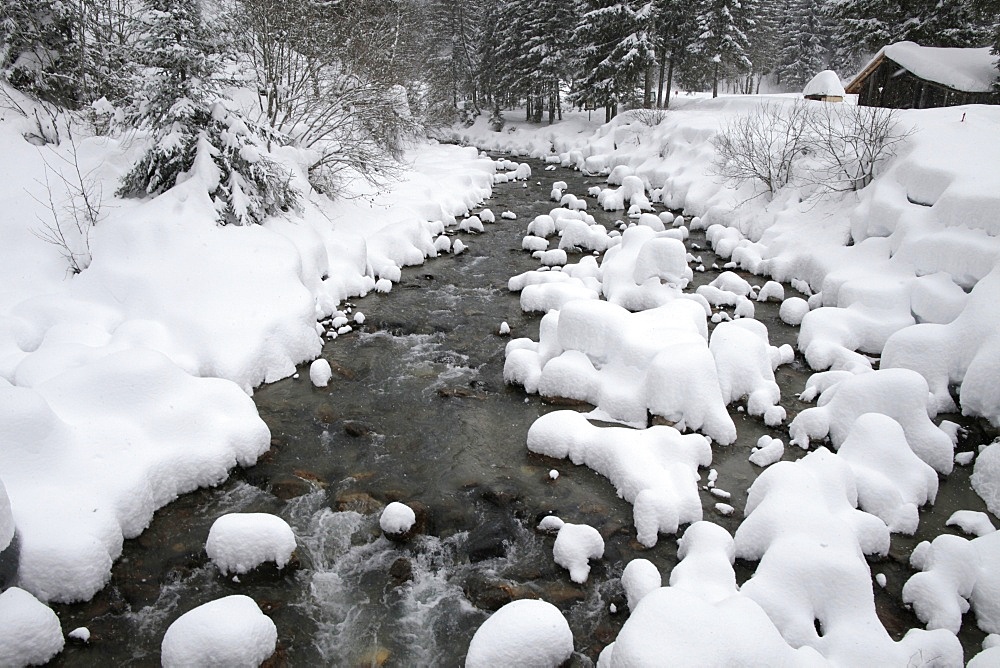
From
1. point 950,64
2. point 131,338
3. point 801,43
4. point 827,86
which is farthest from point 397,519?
point 801,43

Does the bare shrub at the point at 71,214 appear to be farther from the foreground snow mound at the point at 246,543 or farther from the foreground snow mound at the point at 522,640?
the foreground snow mound at the point at 522,640

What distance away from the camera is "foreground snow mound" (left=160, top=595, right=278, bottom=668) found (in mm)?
4688

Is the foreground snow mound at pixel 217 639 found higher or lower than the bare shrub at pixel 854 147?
lower

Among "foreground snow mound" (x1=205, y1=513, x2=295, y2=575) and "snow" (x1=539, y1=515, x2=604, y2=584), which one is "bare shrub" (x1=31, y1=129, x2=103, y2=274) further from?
"snow" (x1=539, y1=515, x2=604, y2=584)

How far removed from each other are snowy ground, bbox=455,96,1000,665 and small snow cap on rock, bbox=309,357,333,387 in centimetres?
294

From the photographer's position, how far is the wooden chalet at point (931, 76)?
21188mm

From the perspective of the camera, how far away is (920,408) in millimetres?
7578

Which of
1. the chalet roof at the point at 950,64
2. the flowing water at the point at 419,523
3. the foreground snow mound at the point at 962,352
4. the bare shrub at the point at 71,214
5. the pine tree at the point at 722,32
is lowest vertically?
the flowing water at the point at 419,523

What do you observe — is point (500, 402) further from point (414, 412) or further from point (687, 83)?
point (687, 83)

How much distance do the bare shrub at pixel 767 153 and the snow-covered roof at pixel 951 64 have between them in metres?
7.34

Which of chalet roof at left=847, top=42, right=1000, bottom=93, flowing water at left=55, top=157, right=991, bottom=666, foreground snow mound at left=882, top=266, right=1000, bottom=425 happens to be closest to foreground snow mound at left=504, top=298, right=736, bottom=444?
flowing water at left=55, top=157, right=991, bottom=666

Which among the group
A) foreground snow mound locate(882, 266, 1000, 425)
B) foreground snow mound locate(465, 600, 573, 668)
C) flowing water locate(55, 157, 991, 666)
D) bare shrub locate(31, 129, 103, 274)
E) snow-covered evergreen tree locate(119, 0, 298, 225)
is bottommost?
flowing water locate(55, 157, 991, 666)

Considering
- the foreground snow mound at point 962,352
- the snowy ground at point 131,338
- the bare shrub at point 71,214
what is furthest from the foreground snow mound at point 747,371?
the bare shrub at point 71,214

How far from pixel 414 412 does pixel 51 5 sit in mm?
13168
